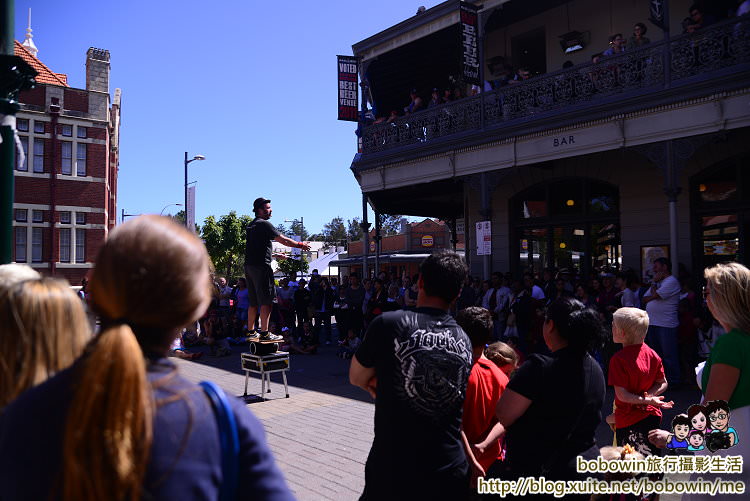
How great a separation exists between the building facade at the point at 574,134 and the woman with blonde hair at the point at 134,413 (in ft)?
35.5

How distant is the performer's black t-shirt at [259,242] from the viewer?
7770 mm

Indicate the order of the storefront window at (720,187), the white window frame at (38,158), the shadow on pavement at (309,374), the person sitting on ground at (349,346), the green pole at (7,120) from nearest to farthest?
the green pole at (7,120) < the shadow on pavement at (309,374) < the storefront window at (720,187) < the person sitting on ground at (349,346) < the white window frame at (38,158)

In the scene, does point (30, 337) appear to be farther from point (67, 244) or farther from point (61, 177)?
point (61, 177)

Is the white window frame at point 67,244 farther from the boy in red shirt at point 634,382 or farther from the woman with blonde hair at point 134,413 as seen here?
the woman with blonde hair at point 134,413

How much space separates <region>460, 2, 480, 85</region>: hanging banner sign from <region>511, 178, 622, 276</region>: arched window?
365cm

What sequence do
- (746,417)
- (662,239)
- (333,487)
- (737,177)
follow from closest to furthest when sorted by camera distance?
(746,417), (333,487), (737,177), (662,239)

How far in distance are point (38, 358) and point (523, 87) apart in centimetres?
1306

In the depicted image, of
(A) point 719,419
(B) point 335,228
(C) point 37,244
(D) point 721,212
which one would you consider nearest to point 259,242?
(A) point 719,419

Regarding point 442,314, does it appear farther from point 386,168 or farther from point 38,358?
point 386,168

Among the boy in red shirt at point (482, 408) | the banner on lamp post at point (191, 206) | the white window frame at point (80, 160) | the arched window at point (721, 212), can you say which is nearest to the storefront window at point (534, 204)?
the arched window at point (721, 212)

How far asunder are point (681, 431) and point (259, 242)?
5.96 m

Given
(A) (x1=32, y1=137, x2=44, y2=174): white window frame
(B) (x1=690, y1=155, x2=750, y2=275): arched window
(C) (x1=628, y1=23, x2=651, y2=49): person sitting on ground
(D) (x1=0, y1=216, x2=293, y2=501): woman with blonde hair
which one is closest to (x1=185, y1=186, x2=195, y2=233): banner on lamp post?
(A) (x1=32, y1=137, x2=44, y2=174): white window frame

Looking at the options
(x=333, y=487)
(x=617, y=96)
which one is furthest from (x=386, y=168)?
(x=333, y=487)

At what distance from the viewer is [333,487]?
15.6 feet
